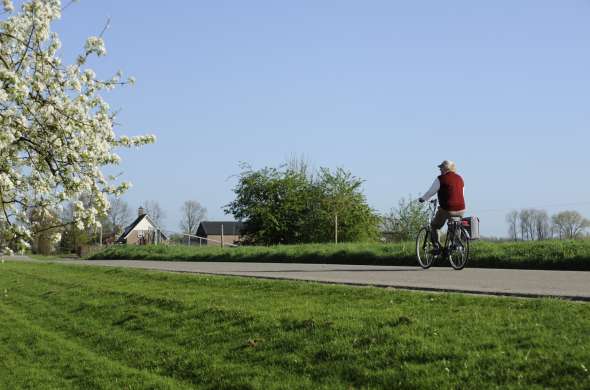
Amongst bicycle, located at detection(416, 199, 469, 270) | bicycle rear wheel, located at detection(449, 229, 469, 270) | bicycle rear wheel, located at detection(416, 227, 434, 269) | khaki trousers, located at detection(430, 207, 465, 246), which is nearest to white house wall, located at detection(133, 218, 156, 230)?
bicycle rear wheel, located at detection(416, 227, 434, 269)

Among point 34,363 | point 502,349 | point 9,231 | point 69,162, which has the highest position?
point 69,162

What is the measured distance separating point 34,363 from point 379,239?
111 ft

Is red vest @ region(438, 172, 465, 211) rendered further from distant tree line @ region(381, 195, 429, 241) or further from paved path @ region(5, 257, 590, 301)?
distant tree line @ region(381, 195, 429, 241)

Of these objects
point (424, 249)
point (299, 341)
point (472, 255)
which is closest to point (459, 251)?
point (424, 249)

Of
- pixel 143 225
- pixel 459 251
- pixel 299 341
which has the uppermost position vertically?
pixel 143 225

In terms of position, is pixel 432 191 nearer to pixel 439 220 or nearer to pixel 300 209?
pixel 439 220

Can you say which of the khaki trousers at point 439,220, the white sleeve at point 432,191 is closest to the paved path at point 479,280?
the khaki trousers at point 439,220

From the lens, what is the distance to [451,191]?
13422mm

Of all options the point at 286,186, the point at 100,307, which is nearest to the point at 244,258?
the point at 100,307

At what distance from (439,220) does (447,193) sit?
1.99 feet

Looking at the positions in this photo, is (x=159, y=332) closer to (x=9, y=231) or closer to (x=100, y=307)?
(x=9, y=231)

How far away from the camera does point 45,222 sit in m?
11.7

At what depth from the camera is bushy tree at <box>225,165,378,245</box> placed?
41625mm

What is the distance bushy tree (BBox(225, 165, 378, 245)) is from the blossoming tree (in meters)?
30.4
